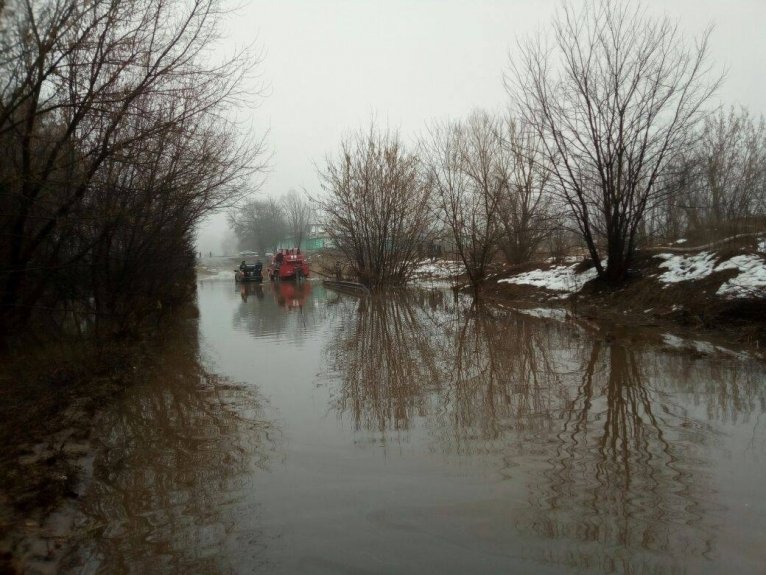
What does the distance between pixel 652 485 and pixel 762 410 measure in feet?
9.01

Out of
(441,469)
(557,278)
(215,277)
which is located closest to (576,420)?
(441,469)

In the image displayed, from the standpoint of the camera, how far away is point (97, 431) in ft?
19.7

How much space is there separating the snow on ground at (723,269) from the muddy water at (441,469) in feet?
7.85

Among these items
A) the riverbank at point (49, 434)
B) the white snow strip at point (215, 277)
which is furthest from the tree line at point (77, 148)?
the white snow strip at point (215, 277)

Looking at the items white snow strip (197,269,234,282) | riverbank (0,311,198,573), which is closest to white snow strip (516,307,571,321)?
riverbank (0,311,198,573)

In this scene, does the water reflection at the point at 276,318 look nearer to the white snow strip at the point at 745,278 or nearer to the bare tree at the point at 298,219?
the white snow strip at the point at 745,278

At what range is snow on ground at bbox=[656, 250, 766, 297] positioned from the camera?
10766 millimetres

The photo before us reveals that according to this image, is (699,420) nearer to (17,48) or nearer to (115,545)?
(115,545)

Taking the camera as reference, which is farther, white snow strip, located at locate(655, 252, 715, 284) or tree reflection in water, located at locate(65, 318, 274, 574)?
white snow strip, located at locate(655, 252, 715, 284)

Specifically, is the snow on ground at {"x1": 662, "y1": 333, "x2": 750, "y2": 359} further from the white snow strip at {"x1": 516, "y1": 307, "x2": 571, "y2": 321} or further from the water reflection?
the water reflection

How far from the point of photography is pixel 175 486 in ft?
14.6

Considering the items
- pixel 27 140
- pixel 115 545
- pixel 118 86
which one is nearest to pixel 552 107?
pixel 118 86

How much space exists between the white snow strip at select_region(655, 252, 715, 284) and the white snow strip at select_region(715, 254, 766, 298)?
0.56m

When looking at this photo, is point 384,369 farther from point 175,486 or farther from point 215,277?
point 215,277
